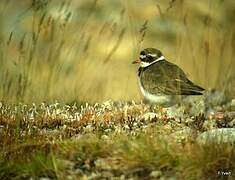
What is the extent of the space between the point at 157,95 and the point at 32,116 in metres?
2.13

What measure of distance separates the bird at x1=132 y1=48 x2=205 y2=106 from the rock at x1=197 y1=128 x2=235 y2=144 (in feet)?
6.80

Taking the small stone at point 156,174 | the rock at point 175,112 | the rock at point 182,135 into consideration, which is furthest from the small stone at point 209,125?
the small stone at point 156,174

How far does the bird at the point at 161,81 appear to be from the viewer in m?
9.96

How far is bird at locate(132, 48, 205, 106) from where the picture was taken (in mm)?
9961

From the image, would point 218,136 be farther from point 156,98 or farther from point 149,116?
point 156,98

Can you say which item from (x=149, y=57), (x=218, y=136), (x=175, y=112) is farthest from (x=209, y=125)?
(x=149, y=57)

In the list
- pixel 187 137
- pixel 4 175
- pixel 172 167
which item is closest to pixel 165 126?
pixel 187 137

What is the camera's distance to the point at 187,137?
7.39 m

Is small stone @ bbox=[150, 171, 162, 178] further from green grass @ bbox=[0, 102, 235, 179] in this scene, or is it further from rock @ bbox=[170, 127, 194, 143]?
rock @ bbox=[170, 127, 194, 143]

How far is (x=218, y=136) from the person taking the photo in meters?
7.43

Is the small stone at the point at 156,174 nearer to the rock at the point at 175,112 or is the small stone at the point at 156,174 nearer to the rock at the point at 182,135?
the rock at the point at 182,135

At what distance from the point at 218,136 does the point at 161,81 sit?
297 cm

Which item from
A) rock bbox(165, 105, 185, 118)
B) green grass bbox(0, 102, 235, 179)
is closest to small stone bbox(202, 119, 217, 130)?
green grass bbox(0, 102, 235, 179)

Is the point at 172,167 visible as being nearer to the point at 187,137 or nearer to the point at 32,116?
the point at 187,137
